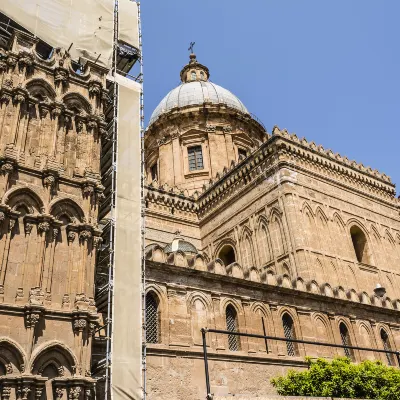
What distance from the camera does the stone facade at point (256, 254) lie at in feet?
45.7

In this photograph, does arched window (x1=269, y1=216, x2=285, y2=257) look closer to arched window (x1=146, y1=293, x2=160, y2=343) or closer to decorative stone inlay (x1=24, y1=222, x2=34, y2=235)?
arched window (x1=146, y1=293, x2=160, y2=343)

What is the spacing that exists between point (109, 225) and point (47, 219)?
2094mm

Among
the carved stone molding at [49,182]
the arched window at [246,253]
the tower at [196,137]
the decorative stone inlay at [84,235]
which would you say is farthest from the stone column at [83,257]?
the tower at [196,137]

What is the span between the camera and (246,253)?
75.9ft

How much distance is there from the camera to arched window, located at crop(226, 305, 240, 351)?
1484cm

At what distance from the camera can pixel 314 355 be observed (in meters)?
16.3

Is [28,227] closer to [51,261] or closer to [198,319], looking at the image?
[51,261]

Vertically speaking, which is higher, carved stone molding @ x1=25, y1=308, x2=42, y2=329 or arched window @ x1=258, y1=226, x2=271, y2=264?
arched window @ x1=258, y1=226, x2=271, y2=264

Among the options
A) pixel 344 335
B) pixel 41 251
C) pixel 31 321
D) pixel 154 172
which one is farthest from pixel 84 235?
pixel 154 172

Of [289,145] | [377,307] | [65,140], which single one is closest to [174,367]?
[65,140]

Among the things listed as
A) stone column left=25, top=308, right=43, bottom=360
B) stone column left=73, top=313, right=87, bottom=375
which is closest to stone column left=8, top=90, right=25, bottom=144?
stone column left=25, top=308, right=43, bottom=360

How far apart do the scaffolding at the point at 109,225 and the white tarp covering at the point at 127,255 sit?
0.12m

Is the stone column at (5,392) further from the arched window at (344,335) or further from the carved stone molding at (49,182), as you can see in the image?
the arched window at (344,335)

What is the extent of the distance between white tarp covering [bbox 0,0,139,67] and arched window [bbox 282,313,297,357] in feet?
34.3
